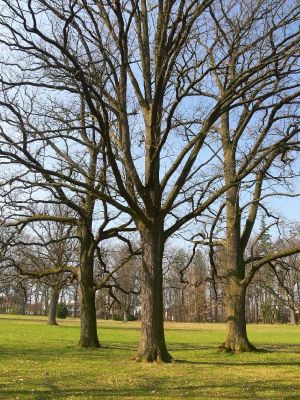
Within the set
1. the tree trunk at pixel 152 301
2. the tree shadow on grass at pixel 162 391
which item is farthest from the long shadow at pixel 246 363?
the tree shadow on grass at pixel 162 391

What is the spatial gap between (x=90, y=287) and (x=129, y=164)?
7.78 m

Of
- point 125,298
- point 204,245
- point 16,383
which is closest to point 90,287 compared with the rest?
→ point 204,245

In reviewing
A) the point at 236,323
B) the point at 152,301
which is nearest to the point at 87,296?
the point at 236,323

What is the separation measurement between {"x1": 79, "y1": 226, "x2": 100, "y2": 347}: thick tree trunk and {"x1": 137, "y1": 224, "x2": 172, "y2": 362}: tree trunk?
21.2 ft

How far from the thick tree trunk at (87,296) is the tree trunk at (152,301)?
6.45 meters

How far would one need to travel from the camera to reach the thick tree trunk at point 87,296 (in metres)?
19.2

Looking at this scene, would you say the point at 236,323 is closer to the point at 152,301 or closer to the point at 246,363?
the point at 246,363

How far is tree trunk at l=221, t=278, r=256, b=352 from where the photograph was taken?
17469 millimetres

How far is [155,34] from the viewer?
14062mm

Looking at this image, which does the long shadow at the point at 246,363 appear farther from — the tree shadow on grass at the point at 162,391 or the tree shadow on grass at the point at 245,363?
the tree shadow on grass at the point at 162,391

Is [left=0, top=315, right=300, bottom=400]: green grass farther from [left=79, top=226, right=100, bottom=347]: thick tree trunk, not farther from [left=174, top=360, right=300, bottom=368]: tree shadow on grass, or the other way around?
[left=79, top=226, right=100, bottom=347]: thick tree trunk

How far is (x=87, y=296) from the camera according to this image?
19.5m

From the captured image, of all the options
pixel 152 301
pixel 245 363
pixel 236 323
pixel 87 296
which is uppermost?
pixel 87 296

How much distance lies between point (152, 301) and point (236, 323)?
18.0 feet
